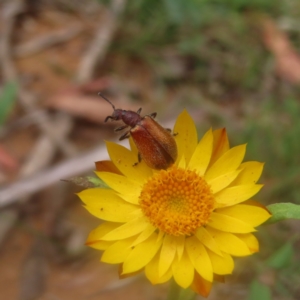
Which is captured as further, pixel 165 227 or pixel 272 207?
pixel 165 227

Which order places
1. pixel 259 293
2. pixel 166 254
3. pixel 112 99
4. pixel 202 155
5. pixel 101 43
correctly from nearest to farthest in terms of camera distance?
1. pixel 166 254
2. pixel 202 155
3. pixel 259 293
4. pixel 112 99
5. pixel 101 43

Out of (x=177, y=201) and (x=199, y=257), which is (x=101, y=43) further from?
(x=199, y=257)

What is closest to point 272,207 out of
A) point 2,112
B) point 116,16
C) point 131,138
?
point 131,138

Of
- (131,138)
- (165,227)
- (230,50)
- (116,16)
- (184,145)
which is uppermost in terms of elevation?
(116,16)

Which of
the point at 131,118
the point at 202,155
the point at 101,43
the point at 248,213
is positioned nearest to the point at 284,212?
the point at 248,213

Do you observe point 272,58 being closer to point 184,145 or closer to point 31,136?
point 31,136

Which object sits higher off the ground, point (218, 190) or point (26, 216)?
point (26, 216)

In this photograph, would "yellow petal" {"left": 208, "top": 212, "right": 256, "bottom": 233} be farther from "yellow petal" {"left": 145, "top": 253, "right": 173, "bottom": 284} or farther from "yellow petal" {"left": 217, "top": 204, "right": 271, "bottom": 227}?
"yellow petal" {"left": 145, "top": 253, "right": 173, "bottom": 284}

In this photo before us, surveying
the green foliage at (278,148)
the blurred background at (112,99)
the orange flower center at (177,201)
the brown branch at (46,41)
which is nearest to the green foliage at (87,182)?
the orange flower center at (177,201)
